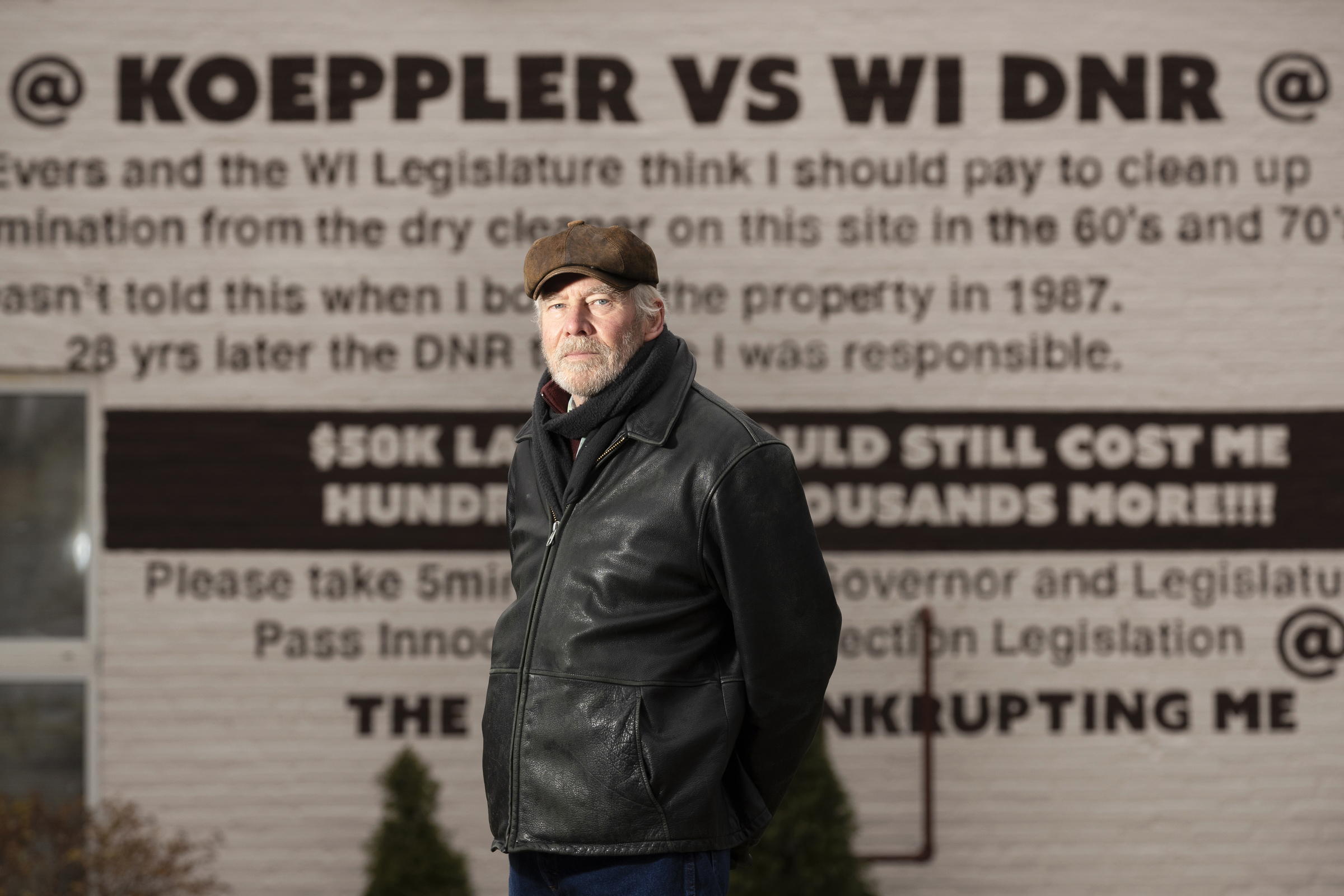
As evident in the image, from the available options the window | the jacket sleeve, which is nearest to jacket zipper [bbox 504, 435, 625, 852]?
the jacket sleeve

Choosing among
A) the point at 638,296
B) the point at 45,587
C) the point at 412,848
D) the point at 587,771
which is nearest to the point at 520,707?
the point at 587,771

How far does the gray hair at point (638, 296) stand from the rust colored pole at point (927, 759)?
3.13 metres

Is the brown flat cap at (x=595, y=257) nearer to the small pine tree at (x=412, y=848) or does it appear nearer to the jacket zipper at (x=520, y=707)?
the jacket zipper at (x=520, y=707)

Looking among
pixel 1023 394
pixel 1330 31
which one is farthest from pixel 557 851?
pixel 1330 31

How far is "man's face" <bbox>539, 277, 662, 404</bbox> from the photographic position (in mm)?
2350

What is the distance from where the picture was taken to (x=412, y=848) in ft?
16.1

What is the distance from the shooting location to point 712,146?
5.26 m

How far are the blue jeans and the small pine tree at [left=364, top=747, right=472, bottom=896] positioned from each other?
112 inches

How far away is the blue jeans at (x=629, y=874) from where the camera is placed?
7.14 ft

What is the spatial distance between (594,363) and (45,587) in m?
4.04

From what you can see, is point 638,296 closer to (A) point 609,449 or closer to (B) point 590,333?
(B) point 590,333

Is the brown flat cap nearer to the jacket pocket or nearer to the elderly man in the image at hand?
the elderly man

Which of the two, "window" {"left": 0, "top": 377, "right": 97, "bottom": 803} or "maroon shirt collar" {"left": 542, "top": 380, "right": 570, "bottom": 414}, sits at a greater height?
"maroon shirt collar" {"left": 542, "top": 380, "right": 570, "bottom": 414}

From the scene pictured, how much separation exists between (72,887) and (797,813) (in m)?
2.91
